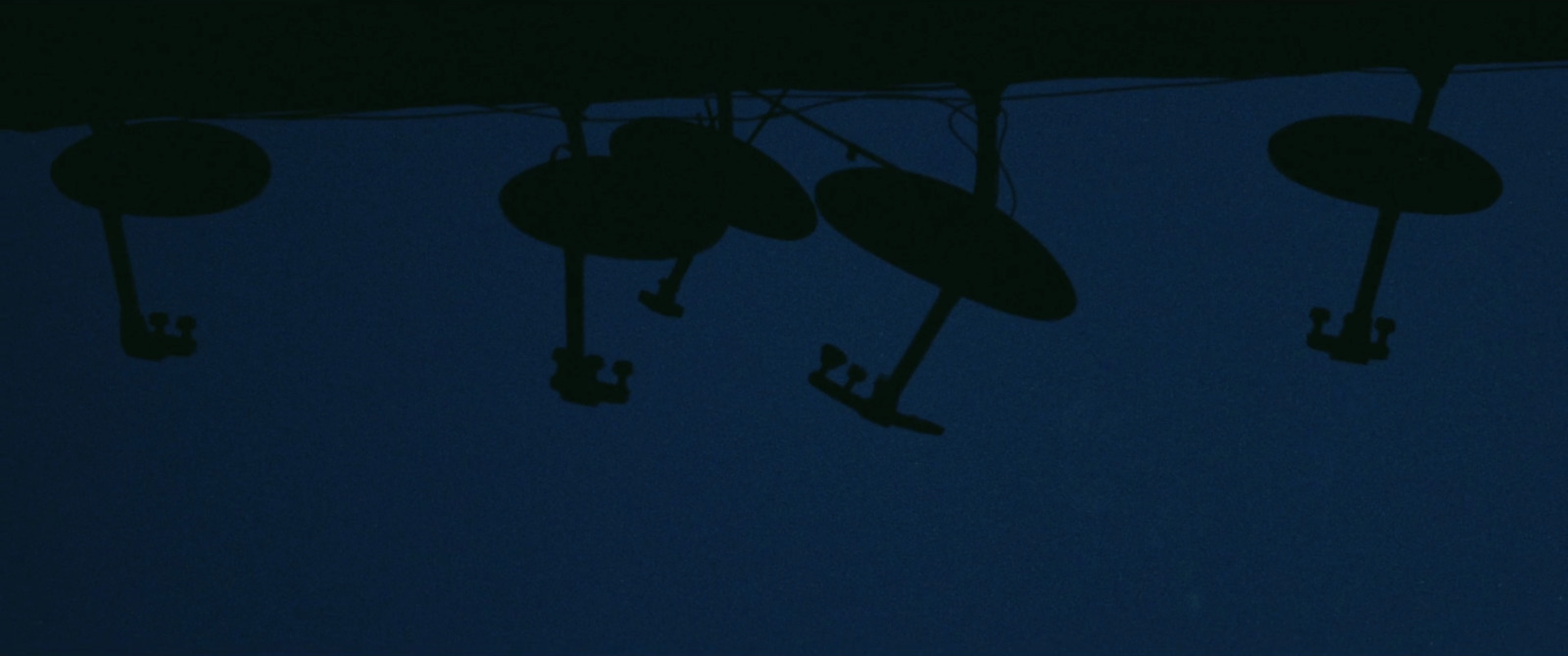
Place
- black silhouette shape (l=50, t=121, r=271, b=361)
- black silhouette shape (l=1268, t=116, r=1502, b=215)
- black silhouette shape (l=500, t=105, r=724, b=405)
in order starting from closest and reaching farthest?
black silhouette shape (l=500, t=105, r=724, b=405) → black silhouette shape (l=50, t=121, r=271, b=361) → black silhouette shape (l=1268, t=116, r=1502, b=215)

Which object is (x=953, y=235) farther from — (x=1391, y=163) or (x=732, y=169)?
(x=1391, y=163)

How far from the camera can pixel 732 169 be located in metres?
1.81

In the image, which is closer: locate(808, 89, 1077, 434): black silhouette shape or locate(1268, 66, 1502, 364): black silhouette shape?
locate(808, 89, 1077, 434): black silhouette shape

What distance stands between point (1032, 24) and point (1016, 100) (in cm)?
100

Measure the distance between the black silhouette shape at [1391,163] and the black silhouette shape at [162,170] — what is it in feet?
5.02

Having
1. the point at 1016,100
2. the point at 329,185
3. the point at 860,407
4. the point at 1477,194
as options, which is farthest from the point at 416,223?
the point at 1477,194

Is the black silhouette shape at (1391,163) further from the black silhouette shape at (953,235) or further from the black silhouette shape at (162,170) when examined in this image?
the black silhouette shape at (162,170)

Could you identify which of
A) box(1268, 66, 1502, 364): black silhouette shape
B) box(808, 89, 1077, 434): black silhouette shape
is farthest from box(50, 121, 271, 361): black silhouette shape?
box(1268, 66, 1502, 364): black silhouette shape

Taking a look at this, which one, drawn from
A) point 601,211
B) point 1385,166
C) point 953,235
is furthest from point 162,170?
point 1385,166

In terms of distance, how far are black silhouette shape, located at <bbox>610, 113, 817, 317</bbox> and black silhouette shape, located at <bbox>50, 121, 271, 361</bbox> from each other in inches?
20.9

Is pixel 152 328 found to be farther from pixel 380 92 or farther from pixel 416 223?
pixel 380 92

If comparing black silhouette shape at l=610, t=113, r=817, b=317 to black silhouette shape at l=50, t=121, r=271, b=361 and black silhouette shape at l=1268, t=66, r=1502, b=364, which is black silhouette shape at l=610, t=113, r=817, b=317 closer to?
black silhouette shape at l=50, t=121, r=271, b=361

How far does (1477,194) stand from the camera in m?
1.77

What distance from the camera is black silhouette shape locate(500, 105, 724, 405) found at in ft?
4.62
